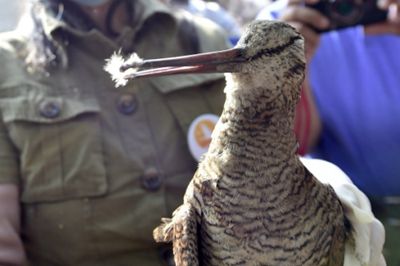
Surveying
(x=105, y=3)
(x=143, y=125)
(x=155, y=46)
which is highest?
(x=105, y=3)

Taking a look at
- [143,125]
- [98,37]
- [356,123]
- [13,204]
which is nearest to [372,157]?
[356,123]

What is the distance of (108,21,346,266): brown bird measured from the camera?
137cm

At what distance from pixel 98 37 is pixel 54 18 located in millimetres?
143

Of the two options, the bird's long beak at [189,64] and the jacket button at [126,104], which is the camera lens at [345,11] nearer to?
the jacket button at [126,104]

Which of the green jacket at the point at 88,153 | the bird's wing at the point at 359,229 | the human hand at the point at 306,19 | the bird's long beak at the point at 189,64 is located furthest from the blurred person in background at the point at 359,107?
the bird's long beak at the point at 189,64

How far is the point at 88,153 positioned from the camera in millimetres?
2004

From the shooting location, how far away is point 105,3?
213 cm

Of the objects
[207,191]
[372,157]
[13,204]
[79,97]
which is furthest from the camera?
[372,157]

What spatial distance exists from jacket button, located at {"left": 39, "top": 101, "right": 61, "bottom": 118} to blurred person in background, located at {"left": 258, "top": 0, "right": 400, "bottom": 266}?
79 cm

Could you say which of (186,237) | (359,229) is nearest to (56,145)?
(186,237)

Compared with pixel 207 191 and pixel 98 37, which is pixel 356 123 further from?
→ pixel 207 191

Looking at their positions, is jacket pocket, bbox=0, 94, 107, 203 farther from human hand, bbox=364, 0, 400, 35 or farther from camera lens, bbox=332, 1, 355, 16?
human hand, bbox=364, 0, 400, 35

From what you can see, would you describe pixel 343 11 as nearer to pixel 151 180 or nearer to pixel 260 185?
pixel 151 180

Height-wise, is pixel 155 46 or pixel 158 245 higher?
pixel 155 46
